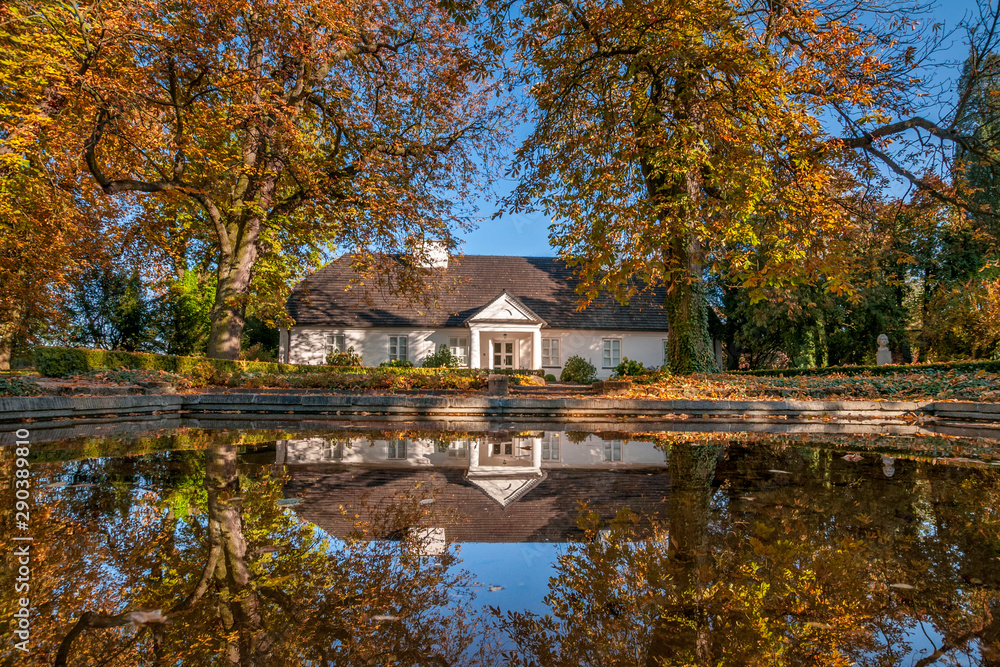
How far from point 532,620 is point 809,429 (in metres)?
6.91

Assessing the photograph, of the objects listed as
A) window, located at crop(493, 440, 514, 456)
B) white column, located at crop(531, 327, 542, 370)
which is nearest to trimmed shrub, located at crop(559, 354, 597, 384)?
white column, located at crop(531, 327, 542, 370)

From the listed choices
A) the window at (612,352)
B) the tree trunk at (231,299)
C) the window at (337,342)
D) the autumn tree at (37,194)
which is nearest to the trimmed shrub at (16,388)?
the autumn tree at (37,194)

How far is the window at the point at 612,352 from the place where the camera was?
26797 millimetres

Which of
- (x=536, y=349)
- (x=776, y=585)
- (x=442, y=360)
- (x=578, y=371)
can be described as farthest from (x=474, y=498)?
(x=536, y=349)

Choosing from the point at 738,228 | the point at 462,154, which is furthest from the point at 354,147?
the point at 738,228

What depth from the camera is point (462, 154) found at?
47.7 feet

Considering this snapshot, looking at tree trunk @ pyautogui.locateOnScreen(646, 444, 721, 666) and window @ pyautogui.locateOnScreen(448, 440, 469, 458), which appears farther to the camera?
window @ pyautogui.locateOnScreen(448, 440, 469, 458)

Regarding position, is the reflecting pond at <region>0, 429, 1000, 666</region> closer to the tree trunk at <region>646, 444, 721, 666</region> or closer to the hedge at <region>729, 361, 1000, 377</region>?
the tree trunk at <region>646, 444, 721, 666</region>

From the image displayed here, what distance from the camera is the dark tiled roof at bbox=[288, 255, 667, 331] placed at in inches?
1033

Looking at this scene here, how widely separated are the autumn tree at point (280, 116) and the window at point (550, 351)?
13589mm

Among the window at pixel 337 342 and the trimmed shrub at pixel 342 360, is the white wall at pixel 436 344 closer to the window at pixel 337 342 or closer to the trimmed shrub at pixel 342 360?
the window at pixel 337 342

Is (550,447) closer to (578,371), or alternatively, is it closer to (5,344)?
(578,371)

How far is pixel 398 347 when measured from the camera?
26609mm

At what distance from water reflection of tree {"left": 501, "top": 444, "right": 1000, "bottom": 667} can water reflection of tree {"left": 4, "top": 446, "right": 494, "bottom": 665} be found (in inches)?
14.5
